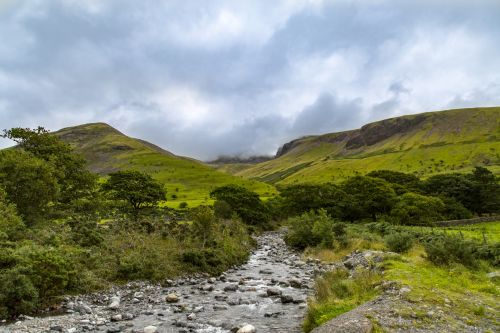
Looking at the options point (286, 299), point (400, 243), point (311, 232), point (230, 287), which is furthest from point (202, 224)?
point (400, 243)

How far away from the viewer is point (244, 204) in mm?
78688

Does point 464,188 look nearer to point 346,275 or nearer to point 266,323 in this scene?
point 346,275

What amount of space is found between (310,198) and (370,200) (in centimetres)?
1496

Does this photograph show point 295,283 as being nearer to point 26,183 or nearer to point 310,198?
point 26,183

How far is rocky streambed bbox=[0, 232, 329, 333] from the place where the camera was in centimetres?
1720

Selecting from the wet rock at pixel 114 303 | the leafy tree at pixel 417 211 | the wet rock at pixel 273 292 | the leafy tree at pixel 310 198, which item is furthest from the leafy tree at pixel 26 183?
the leafy tree at pixel 310 198

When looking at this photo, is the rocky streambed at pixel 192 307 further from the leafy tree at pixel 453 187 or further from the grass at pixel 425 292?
the leafy tree at pixel 453 187

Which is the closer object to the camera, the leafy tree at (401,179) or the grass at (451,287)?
the grass at (451,287)

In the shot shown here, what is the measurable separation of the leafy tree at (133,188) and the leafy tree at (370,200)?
140 feet

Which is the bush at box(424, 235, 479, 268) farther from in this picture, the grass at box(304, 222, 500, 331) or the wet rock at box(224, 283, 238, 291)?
the wet rock at box(224, 283, 238, 291)

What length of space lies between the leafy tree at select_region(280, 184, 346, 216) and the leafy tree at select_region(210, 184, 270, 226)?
939 centimetres

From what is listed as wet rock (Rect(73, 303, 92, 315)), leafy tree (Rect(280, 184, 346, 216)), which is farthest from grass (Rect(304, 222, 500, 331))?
leafy tree (Rect(280, 184, 346, 216))

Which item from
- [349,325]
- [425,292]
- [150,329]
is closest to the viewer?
[349,325]

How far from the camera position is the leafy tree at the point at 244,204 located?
77.5m
